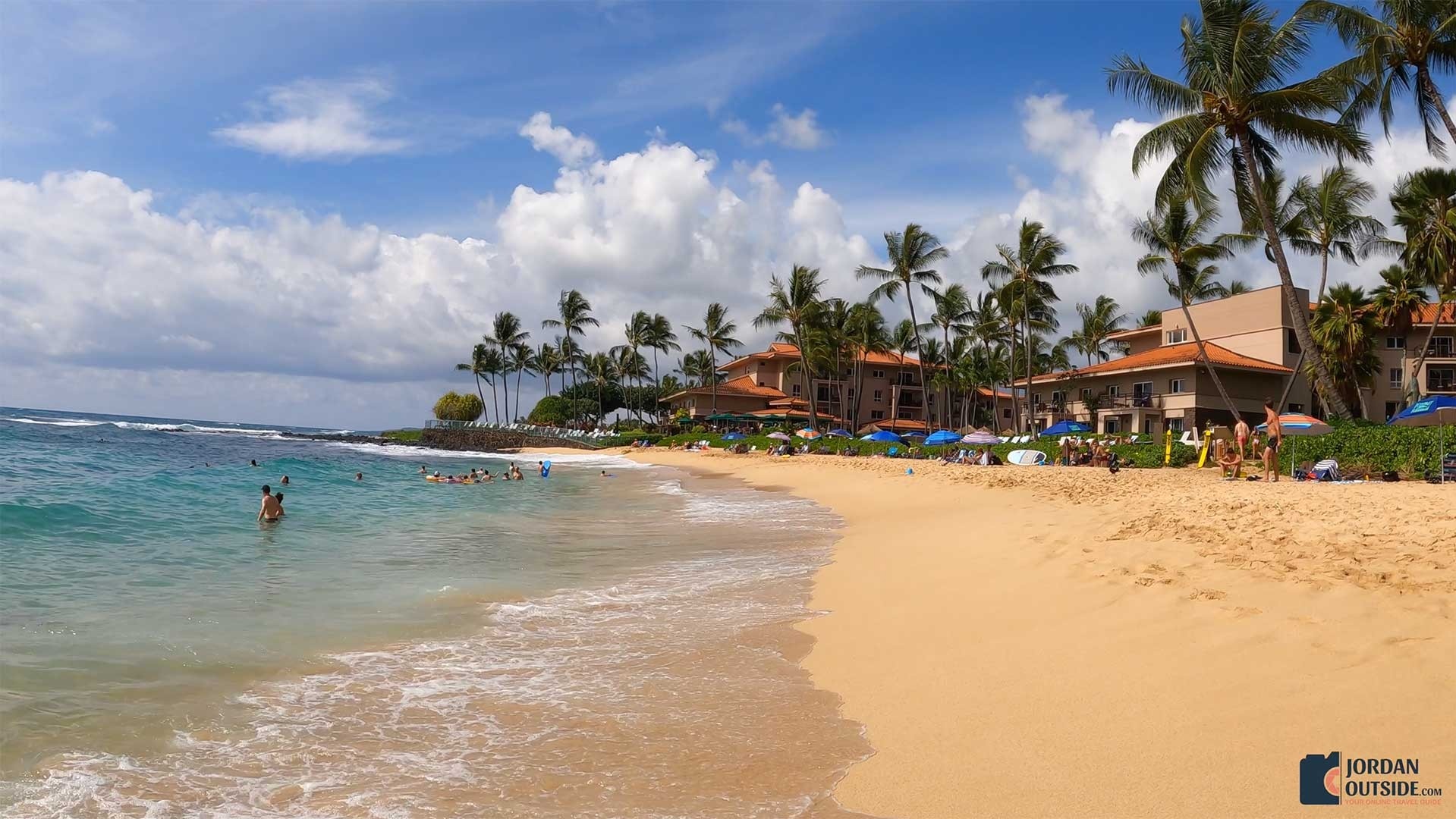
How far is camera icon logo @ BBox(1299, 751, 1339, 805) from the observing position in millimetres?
3324

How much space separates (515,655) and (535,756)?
83.8 inches

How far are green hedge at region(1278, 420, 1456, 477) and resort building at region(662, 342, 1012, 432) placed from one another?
4408cm

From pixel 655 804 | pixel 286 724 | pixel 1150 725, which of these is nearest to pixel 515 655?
pixel 286 724

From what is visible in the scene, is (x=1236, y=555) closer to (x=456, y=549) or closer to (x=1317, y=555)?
(x=1317, y=555)

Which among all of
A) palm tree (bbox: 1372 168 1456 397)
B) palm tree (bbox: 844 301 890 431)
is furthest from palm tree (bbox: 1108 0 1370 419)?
palm tree (bbox: 844 301 890 431)

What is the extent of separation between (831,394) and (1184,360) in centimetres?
3470

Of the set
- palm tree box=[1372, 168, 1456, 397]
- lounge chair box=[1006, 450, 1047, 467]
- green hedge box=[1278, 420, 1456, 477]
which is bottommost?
lounge chair box=[1006, 450, 1047, 467]

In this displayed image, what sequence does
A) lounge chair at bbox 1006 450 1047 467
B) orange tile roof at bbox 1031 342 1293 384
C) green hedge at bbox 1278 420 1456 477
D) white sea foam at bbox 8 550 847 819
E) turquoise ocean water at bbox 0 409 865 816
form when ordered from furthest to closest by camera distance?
orange tile roof at bbox 1031 342 1293 384 → lounge chair at bbox 1006 450 1047 467 → green hedge at bbox 1278 420 1456 477 → turquoise ocean water at bbox 0 409 865 816 → white sea foam at bbox 8 550 847 819

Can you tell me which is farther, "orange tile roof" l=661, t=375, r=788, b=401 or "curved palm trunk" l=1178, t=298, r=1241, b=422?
"orange tile roof" l=661, t=375, r=788, b=401

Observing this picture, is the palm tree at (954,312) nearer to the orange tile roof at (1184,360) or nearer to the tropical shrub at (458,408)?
the orange tile roof at (1184,360)

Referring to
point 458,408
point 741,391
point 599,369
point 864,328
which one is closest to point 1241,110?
point 864,328

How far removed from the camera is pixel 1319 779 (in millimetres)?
3471

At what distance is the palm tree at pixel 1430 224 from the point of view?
24.6m

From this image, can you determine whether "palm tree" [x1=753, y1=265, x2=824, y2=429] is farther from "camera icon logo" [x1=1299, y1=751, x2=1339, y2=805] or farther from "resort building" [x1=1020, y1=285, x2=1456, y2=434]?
"camera icon logo" [x1=1299, y1=751, x2=1339, y2=805]
